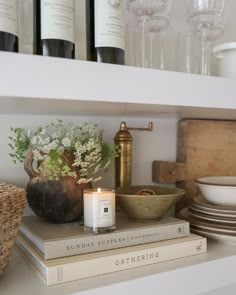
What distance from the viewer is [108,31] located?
0.58m

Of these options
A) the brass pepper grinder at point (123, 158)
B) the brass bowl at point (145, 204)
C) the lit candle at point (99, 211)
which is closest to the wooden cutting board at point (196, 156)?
the brass pepper grinder at point (123, 158)

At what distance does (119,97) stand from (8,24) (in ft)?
0.67

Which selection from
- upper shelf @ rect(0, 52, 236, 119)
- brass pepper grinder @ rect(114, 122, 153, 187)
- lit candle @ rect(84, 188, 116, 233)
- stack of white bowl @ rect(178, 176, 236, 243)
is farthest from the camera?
brass pepper grinder @ rect(114, 122, 153, 187)

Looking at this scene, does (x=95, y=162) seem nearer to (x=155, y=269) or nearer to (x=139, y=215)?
(x=139, y=215)

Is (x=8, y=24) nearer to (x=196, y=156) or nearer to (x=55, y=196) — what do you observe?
(x=55, y=196)

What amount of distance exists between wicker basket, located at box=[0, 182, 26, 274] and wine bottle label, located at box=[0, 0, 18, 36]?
25 cm

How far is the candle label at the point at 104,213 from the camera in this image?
2.04 ft

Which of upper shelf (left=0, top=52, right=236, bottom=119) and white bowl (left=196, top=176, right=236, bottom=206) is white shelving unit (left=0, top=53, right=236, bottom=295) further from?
white bowl (left=196, top=176, right=236, bottom=206)

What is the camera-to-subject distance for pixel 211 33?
2.78ft

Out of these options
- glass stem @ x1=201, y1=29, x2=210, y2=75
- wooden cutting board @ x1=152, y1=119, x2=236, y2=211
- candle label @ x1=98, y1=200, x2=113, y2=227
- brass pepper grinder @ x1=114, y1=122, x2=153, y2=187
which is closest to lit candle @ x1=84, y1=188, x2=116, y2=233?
candle label @ x1=98, y1=200, x2=113, y2=227

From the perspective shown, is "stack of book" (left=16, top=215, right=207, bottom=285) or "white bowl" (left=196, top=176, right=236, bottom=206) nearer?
"stack of book" (left=16, top=215, right=207, bottom=285)

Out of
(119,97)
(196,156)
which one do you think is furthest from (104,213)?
(196,156)

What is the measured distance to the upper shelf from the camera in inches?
19.1

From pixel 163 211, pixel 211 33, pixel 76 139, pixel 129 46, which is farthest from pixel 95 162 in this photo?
pixel 211 33
